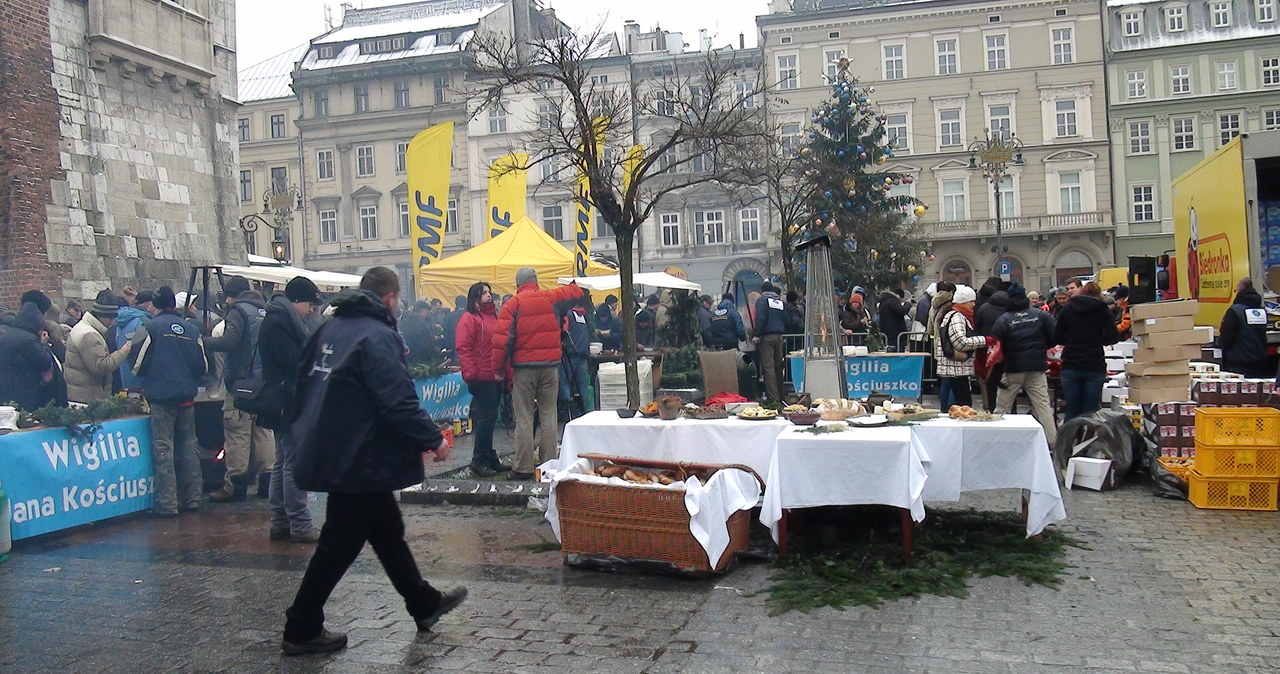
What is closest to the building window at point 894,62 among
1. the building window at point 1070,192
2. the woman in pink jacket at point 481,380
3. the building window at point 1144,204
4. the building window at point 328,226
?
the building window at point 1070,192

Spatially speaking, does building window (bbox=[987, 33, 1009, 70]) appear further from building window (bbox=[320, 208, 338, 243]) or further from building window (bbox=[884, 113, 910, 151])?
building window (bbox=[320, 208, 338, 243])

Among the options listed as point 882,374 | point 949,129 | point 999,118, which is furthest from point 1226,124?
point 882,374

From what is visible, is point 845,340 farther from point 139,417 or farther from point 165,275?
point 165,275

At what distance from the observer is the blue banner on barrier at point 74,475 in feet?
24.5

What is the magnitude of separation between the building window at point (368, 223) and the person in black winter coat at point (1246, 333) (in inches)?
1873

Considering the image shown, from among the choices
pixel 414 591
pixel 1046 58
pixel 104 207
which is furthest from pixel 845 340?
pixel 1046 58

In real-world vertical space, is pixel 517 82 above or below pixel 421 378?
above

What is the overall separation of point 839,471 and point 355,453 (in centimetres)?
295

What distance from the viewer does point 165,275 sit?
19.0 m

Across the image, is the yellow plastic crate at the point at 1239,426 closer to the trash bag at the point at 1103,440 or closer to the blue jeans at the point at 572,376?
the trash bag at the point at 1103,440

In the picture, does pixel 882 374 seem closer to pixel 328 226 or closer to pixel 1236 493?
pixel 1236 493

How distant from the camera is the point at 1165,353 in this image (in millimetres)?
9070

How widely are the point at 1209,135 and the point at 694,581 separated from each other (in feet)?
178

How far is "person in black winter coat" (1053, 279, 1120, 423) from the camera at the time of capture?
9.77 meters
